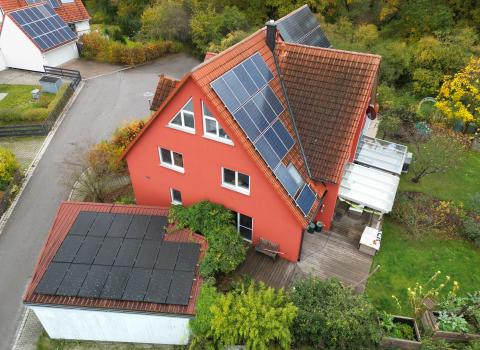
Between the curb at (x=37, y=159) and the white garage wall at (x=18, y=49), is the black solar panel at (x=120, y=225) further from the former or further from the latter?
the white garage wall at (x=18, y=49)

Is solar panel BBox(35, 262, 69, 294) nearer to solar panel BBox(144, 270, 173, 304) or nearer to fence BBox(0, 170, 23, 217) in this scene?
solar panel BBox(144, 270, 173, 304)

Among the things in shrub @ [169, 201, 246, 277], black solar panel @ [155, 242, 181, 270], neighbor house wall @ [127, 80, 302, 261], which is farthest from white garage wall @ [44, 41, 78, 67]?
black solar panel @ [155, 242, 181, 270]

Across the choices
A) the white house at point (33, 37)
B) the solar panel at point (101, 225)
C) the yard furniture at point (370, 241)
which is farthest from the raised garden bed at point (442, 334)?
the white house at point (33, 37)

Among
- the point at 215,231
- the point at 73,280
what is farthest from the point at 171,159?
the point at 73,280

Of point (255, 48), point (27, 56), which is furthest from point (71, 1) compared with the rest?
point (255, 48)

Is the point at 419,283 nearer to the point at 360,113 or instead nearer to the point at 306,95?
the point at 360,113

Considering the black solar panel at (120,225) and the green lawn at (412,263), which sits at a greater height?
the black solar panel at (120,225)

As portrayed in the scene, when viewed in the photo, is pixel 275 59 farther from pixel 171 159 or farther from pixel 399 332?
pixel 399 332
